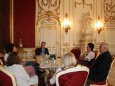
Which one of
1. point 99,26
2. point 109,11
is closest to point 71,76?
point 99,26

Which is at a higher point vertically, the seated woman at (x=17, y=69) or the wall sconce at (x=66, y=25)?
the wall sconce at (x=66, y=25)

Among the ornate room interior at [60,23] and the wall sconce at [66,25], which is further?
the wall sconce at [66,25]

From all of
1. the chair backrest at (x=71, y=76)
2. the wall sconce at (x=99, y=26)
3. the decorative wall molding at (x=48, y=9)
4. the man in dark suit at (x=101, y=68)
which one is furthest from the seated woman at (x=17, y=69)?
the wall sconce at (x=99, y=26)

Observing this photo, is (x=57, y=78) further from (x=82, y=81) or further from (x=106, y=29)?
(x=106, y=29)

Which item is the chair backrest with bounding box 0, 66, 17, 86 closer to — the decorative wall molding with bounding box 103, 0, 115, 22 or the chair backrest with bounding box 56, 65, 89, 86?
the chair backrest with bounding box 56, 65, 89, 86

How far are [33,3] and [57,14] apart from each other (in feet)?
3.21

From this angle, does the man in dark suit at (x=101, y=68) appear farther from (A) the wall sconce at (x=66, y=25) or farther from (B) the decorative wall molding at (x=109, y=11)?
(B) the decorative wall molding at (x=109, y=11)

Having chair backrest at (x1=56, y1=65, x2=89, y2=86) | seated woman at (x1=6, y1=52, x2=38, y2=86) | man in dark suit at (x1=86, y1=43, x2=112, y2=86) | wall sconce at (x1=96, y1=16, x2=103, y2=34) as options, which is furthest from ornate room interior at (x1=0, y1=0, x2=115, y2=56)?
chair backrest at (x1=56, y1=65, x2=89, y2=86)

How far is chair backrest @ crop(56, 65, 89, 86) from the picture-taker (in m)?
3.42

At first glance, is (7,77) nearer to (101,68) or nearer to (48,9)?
(101,68)

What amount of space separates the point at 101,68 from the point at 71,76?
3.18 ft

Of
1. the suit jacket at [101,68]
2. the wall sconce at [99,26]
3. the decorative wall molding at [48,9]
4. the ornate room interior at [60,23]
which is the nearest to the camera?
the suit jacket at [101,68]

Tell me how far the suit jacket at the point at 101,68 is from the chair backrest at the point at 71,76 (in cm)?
79

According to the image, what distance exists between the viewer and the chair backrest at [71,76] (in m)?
3.42
